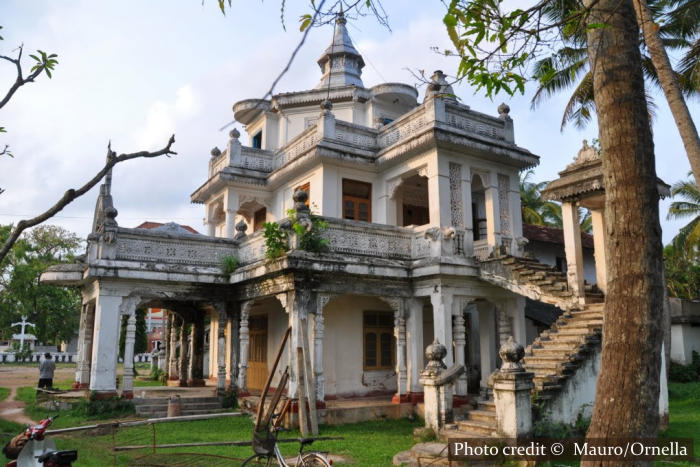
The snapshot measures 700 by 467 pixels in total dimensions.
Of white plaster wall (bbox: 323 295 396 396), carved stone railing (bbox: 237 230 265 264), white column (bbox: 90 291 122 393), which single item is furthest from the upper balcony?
white column (bbox: 90 291 122 393)

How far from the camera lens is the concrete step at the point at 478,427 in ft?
28.9

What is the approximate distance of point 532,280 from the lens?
40.1 ft

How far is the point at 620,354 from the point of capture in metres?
3.80

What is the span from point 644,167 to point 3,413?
1583 centimetres

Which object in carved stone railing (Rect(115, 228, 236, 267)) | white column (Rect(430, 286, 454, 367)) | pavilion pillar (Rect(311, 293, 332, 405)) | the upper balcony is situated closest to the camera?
pavilion pillar (Rect(311, 293, 332, 405))

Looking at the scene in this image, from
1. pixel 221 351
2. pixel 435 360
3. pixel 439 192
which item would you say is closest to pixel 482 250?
pixel 439 192

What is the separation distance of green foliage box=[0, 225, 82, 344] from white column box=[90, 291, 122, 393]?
26569 mm

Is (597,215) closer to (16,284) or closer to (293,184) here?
(293,184)

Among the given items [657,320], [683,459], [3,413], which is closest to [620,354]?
[657,320]

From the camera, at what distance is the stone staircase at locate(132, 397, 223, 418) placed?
13.1 metres

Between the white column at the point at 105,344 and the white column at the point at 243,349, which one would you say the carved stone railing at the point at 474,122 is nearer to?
the white column at the point at 243,349

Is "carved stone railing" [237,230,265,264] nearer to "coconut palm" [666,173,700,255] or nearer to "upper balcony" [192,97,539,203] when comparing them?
"upper balcony" [192,97,539,203]

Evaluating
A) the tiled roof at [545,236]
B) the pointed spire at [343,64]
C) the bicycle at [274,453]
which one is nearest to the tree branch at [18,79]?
the bicycle at [274,453]

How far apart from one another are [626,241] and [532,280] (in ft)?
28.1
